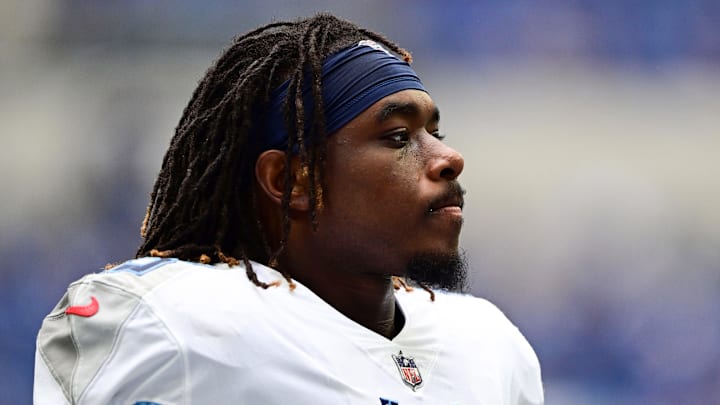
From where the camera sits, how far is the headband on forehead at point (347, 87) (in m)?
1.76

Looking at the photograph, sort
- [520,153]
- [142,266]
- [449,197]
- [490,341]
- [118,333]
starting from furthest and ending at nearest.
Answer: [520,153] < [490,341] < [449,197] < [142,266] < [118,333]

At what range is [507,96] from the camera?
4520 mm

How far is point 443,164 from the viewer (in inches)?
68.9

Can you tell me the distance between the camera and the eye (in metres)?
1.76

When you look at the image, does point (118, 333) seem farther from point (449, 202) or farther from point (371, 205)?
point (449, 202)

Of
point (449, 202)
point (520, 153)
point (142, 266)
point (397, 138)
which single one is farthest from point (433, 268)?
point (520, 153)

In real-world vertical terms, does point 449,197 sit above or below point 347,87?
below

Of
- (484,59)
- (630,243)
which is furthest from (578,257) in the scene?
(484,59)

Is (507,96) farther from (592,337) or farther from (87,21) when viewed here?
(87,21)

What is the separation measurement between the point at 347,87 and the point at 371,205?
0.20m

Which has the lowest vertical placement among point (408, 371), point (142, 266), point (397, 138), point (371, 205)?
point (408, 371)

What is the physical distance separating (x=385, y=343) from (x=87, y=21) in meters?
3.22

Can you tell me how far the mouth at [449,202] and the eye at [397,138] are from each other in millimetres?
106

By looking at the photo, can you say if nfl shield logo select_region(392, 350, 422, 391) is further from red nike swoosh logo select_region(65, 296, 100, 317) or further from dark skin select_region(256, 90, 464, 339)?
red nike swoosh logo select_region(65, 296, 100, 317)
